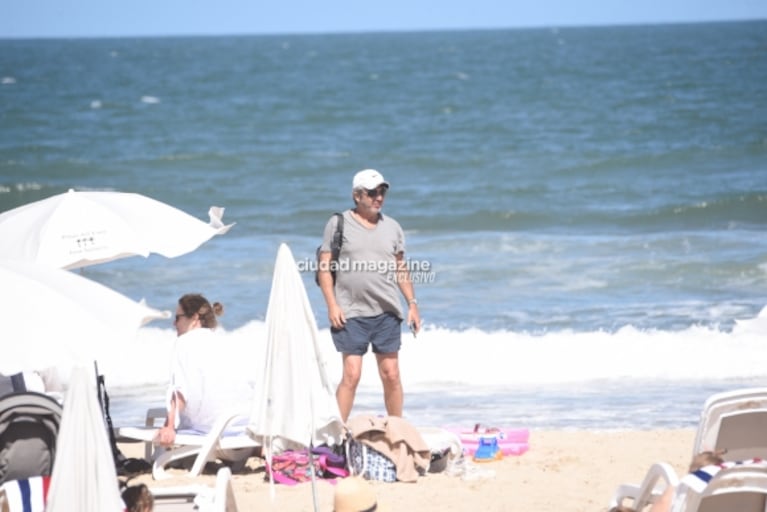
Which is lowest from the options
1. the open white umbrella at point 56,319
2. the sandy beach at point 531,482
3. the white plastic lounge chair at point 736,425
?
the sandy beach at point 531,482

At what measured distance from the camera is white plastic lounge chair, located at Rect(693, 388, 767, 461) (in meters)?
5.77

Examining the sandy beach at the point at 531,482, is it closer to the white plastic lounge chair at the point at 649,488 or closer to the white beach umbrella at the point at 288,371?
the white plastic lounge chair at the point at 649,488

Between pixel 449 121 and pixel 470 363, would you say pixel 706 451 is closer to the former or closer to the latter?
pixel 470 363

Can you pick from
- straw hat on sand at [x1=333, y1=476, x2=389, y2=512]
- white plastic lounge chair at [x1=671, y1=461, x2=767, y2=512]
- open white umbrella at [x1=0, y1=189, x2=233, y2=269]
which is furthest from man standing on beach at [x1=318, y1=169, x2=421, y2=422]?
white plastic lounge chair at [x1=671, y1=461, x2=767, y2=512]

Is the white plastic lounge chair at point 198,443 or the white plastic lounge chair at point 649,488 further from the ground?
the white plastic lounge chair at point 198,443

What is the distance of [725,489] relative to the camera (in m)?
5.09

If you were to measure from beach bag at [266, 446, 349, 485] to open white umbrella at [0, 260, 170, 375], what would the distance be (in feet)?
6.25

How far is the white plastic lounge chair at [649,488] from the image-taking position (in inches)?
216

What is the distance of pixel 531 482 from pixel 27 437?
290 cm

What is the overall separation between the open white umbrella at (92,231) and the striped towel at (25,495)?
6.78 feet

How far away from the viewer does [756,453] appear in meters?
5.85

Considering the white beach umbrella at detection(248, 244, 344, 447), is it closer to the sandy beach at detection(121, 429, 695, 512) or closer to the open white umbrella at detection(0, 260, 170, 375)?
the open white umbrella at detection(0, 260, 170, 375)

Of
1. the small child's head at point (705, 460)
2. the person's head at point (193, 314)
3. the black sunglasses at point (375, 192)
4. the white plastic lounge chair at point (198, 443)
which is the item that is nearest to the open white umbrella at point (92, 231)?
the person's head at point (193, 314)

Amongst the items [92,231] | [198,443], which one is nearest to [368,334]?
[198,443]
